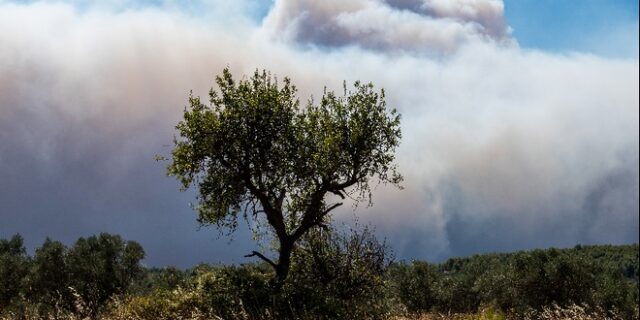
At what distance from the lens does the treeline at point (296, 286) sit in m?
24.6

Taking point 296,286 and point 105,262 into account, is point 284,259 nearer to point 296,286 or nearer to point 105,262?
point 296,286

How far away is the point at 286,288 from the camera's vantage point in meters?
27.0

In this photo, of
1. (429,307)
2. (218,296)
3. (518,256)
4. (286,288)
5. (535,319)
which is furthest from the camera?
(429,307)

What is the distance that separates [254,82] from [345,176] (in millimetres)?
6518

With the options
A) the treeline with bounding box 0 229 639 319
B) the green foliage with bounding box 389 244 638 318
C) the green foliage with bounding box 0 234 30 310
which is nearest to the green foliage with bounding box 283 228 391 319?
the treeline with bounding box 0 229 639 319

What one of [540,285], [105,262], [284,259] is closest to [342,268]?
[284,259]

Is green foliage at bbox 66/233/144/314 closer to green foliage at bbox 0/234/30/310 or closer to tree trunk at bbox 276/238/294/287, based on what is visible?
green foliage at bbox 0/234/30/310

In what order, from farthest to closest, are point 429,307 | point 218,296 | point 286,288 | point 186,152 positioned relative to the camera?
point 429,307
point 186,152
point 286,288
point 218,296

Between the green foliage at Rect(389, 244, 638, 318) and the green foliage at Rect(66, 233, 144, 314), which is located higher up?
the green foliage at Rect(389, 244, 638, 318)

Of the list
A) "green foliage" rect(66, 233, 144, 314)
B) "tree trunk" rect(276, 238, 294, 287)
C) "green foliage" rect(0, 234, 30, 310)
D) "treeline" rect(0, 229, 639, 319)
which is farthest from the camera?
"green foliage" rect(0, 234, 30, 310)

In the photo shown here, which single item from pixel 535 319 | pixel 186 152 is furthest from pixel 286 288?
pixel 535 319

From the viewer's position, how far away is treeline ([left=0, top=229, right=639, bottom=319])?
→ 80.6ft

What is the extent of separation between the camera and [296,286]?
2744 cm

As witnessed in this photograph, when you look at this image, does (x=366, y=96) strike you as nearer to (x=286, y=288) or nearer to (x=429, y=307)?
(x=286, y=288)
